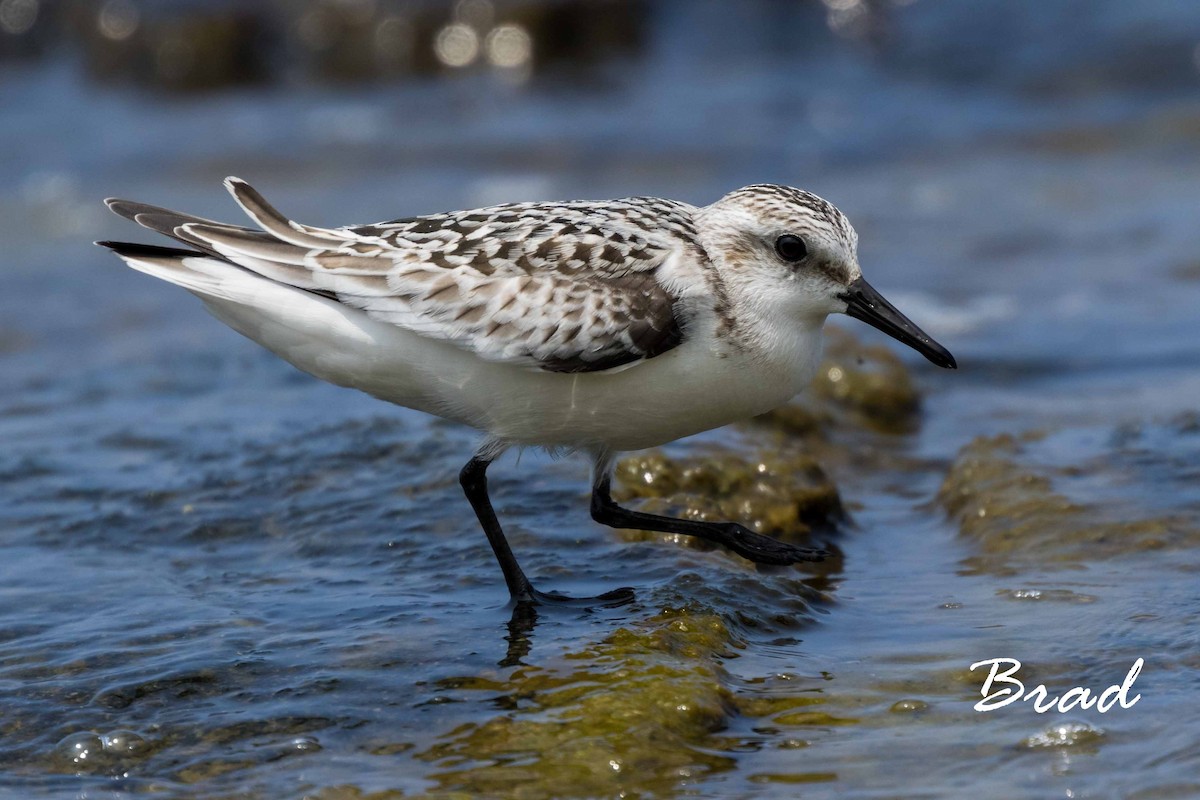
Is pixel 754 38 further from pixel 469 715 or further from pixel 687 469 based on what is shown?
pixel 469 715

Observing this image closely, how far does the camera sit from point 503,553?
256 inches

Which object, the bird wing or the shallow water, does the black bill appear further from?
the shallow water

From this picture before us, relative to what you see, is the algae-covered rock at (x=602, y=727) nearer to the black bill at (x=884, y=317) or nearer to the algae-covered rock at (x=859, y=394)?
the black bill at (x=884, y=317)

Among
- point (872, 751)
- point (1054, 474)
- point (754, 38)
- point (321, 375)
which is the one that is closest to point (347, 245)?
point (321, 375)

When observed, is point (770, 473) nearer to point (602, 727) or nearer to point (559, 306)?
point (559, 306)

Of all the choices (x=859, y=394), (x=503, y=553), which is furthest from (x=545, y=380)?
(x=859, y=394)

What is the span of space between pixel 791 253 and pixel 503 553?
180 cm

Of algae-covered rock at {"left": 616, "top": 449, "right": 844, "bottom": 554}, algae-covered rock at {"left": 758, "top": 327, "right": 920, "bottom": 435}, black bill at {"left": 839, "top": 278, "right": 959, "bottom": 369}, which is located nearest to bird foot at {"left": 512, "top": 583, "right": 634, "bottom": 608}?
algae-covered rock at {"left": 616, "top": 449, "right": 844, "bottom": 554}

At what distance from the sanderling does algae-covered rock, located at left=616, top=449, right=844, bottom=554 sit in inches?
42.8

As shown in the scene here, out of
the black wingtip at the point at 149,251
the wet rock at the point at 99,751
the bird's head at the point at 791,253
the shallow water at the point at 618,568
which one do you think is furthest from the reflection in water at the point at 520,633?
the black wingtip at the point at 149,251

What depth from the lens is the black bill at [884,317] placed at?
6281 mm

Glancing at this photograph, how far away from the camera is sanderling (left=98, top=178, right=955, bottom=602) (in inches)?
239

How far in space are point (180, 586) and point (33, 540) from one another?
1.20 meters

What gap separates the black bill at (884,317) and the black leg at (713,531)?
1.03 m
